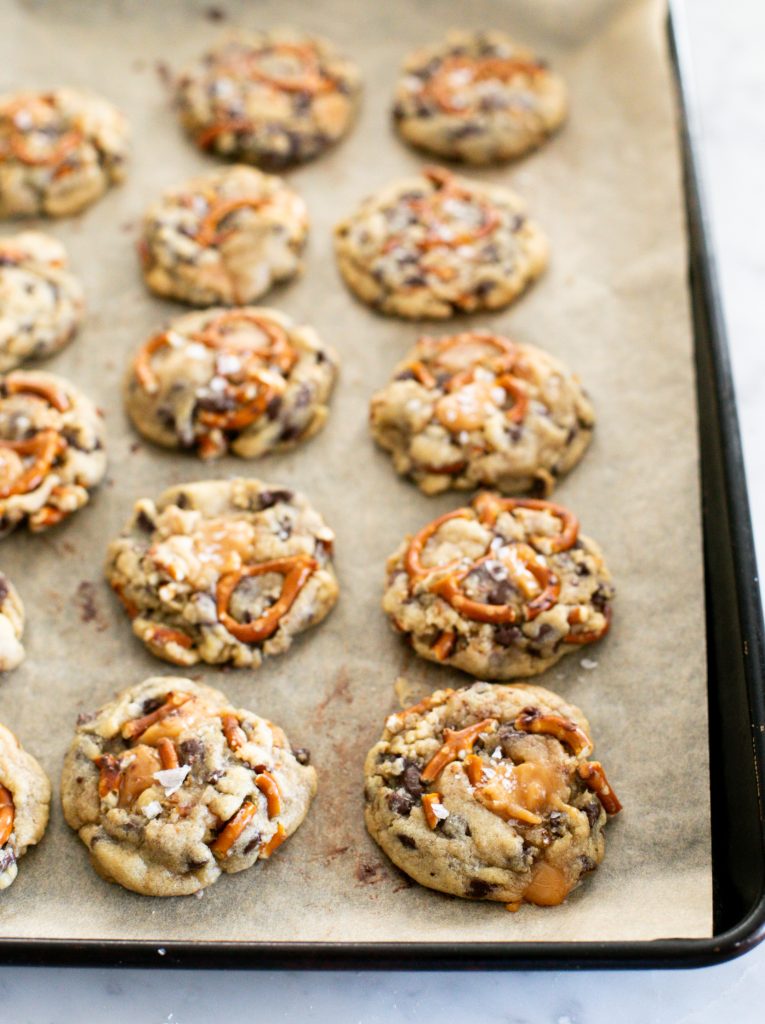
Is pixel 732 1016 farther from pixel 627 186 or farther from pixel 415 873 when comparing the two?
pixel 627 186

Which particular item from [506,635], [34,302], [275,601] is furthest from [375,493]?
[34,302]

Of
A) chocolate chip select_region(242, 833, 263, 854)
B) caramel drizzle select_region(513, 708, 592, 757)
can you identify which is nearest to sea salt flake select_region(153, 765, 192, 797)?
chocolate chip select_region(242, 833, 263, 854)

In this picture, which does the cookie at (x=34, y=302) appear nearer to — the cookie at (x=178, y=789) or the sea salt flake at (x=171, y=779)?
the cookie at (x=178, y=789)

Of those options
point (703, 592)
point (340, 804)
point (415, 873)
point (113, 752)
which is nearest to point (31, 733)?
point (113, 752)

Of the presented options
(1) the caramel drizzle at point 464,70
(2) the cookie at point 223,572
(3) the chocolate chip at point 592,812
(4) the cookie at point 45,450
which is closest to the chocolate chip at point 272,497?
(2) the cookie at point 223,572

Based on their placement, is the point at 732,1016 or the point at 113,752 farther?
the point at 113,752

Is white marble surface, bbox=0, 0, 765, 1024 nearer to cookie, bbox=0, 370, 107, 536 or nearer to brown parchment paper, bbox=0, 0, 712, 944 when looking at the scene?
brown parchment paper, bbox=0, 0, 712, 944
